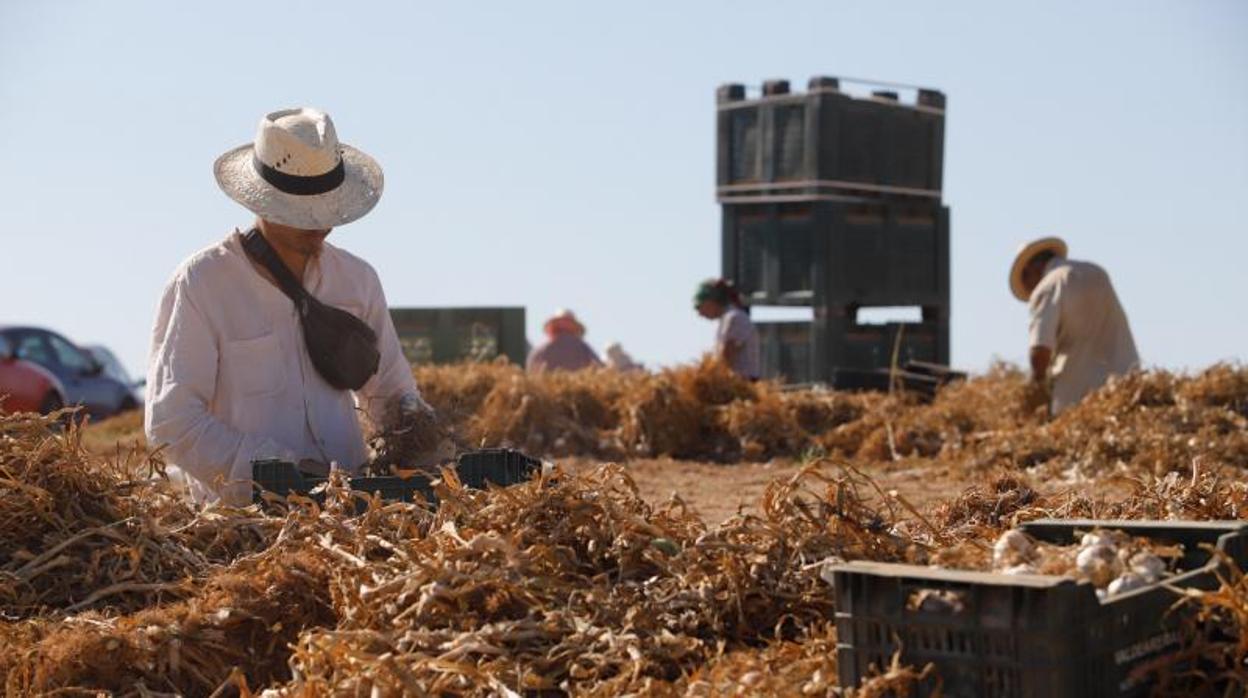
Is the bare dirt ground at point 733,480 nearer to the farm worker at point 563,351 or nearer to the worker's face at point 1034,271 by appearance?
the worker's face at point 1034,271

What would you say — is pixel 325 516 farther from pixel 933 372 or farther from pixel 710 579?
pixel 933 372

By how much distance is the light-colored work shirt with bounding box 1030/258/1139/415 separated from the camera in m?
11.7

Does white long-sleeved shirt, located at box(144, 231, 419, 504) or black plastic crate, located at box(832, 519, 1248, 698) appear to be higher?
white long-sleeved shirt, located at box(144, 231, 419, 504)

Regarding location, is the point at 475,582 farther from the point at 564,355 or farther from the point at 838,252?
the point at 564,355

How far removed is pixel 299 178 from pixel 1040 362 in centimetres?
759

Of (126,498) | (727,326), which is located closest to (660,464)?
(727,326)

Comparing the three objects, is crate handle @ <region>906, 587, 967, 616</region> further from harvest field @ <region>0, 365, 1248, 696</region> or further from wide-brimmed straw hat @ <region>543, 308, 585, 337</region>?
wide-brimmed straw hat @ <region>543, 308, 585, 337</region>

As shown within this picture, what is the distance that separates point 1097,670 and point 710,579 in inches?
32.4

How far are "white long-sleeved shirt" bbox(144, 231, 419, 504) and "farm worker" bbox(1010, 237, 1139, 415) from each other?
6697mm

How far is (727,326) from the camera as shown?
49.9 feet

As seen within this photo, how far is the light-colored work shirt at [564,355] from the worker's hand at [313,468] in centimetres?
1282

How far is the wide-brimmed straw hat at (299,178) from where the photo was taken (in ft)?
18.6

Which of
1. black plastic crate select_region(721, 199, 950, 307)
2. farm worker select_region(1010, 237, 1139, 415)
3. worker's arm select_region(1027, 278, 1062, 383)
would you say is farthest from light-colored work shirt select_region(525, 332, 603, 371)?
worker's arm select_region(1027, 278, 1062, 383)

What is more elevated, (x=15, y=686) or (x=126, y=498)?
(x=126, y=498)
